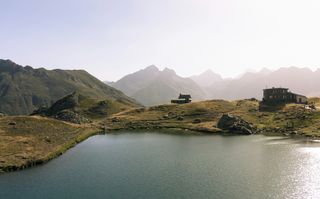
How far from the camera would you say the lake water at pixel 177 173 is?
70.8 meters

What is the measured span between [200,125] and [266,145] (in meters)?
63.9

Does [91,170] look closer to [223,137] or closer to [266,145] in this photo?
[266,145]

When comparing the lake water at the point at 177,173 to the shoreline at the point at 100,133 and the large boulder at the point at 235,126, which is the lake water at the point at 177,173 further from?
the large boulder at the point at 235,126

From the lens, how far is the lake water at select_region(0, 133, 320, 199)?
7081 centimetres

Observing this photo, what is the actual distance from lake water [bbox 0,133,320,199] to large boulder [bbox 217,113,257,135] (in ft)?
94.9

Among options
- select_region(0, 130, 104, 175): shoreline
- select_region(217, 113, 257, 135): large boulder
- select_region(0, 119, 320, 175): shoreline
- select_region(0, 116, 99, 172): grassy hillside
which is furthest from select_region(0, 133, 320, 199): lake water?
select_region(217, 113, 257, 135): large boulder

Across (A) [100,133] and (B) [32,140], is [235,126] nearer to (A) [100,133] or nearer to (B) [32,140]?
(A) [100,133]

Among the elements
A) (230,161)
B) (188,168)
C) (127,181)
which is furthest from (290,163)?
(127,181)

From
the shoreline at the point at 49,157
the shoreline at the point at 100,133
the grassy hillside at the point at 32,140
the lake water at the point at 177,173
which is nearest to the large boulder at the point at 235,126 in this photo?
the shoreline at the point at 100,133

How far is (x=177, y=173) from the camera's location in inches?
3442

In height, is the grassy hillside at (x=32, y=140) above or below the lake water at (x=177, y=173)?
above

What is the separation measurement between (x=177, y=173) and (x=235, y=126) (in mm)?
90334

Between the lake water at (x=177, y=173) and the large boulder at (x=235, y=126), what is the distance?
28916 millimetres

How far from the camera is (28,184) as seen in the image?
78125 millimetres
